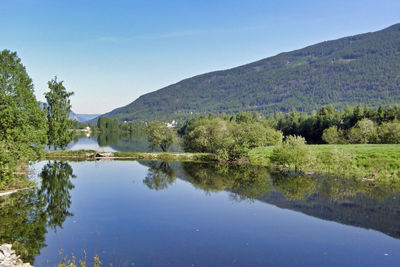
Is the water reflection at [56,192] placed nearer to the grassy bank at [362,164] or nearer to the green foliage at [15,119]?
the green foliage at [15,119]

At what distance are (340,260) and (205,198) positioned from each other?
1517 cm

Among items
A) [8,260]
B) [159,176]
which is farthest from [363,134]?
[8,260]

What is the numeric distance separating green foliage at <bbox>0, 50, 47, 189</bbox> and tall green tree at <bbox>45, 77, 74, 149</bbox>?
19.6 meters

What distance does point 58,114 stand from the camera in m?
57.1

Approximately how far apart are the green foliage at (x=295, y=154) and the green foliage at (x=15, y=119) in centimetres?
3219

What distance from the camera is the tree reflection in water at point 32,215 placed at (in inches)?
673

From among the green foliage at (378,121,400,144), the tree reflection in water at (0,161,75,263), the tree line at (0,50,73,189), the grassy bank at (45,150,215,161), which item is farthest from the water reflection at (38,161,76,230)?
the green foliage at (378,121,400,144)

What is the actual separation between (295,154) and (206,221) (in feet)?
87.3

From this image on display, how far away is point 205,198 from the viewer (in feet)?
97.0

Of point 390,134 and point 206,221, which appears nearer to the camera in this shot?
point 206,221

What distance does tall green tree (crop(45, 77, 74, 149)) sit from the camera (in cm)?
5634

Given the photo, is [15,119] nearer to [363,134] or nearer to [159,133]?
[159,133]

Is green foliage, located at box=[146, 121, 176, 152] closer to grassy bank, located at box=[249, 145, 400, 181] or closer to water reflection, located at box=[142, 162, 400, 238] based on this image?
water reflection, located at box=[142, 162, 400, 238]

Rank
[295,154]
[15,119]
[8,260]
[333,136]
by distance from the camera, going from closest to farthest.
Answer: [8,260] < [15,119] < [295,154] < [333,136]
